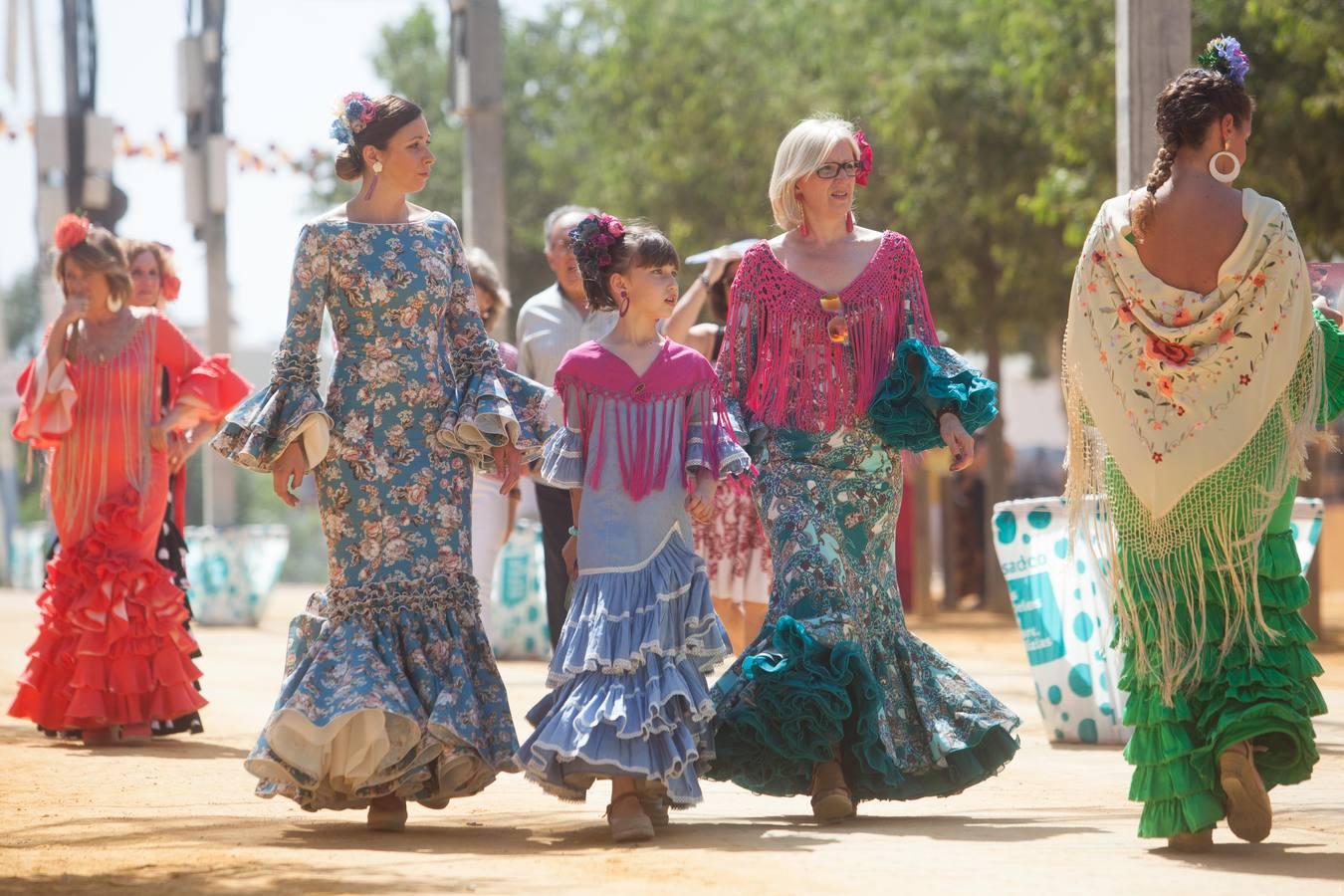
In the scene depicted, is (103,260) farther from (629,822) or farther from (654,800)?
(629,822)

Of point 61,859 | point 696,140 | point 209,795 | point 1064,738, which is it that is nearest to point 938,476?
point 696,140

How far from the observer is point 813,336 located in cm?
671

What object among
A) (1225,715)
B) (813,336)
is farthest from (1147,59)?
(1225,715)

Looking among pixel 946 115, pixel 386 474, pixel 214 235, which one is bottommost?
pixel 386 474

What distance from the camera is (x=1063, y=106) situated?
16938mm

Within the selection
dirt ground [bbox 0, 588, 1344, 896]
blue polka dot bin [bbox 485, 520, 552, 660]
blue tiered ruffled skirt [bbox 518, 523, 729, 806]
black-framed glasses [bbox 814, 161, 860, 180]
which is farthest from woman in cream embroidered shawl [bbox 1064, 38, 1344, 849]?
blue polka dot bin [bbox 485, 520, 552, 660]

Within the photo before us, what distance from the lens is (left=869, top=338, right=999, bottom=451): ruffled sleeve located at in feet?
21.3

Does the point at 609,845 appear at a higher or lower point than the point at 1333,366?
lower

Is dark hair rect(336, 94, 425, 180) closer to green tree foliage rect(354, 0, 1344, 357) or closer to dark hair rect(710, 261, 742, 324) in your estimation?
dark hair rect(710, 261, 742, 324)

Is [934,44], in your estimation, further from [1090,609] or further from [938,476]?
[1090,609]

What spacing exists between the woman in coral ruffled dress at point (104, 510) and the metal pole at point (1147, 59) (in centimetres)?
450

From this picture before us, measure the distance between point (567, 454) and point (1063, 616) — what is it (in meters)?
3.34

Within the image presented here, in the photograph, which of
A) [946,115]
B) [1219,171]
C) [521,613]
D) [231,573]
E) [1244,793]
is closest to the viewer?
[1244,793]

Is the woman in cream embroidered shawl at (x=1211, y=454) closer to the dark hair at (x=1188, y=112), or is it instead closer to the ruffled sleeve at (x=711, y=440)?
the dark hair at (x=1188, y=112)
